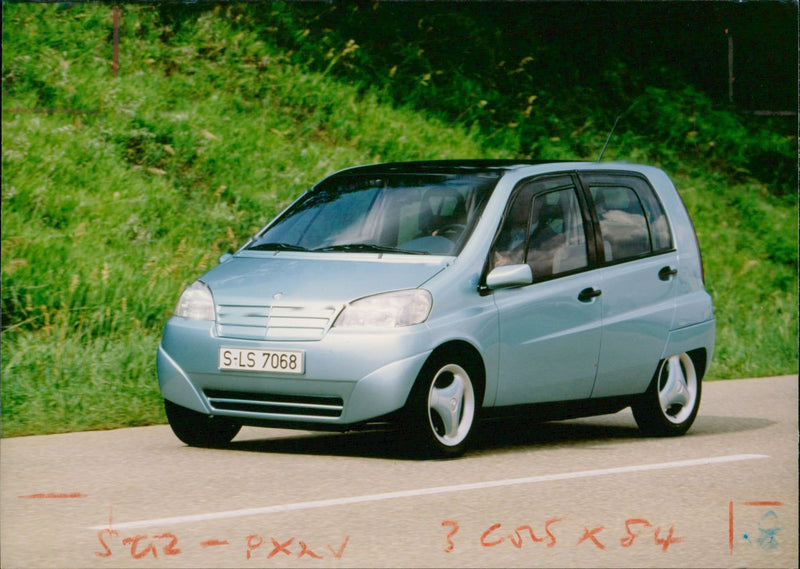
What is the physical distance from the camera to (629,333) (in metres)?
8.74

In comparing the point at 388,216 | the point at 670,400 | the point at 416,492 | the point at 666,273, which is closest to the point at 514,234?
the point at 388,216

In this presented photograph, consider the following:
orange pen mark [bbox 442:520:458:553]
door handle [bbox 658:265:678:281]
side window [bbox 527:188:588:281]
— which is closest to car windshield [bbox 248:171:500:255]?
side window [bbox 527:188:588:281]

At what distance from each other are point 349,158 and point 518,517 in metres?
11.7

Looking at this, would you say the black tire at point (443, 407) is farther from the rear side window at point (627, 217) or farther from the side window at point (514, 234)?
the rear side window at point (627, 217)

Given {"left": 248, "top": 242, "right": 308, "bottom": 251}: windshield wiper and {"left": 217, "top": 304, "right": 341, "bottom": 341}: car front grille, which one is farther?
{"left": 248, "top": 242, "right": 308, "bottom": 251}: windshield wiper

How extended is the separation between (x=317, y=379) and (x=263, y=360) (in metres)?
0.34

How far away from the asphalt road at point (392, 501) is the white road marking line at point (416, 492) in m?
0.01

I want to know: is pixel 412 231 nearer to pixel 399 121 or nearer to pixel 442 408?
pixel 442 408

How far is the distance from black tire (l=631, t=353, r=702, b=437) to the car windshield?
6.16ft

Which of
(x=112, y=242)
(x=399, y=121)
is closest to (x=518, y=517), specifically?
(x=112, y=242)

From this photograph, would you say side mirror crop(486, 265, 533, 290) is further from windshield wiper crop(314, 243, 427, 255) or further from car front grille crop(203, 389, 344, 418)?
car front grille crop(203, 389, 344, 418)

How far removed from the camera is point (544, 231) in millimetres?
8375

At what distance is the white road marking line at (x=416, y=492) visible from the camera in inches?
233

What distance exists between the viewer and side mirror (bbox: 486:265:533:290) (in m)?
7.77
